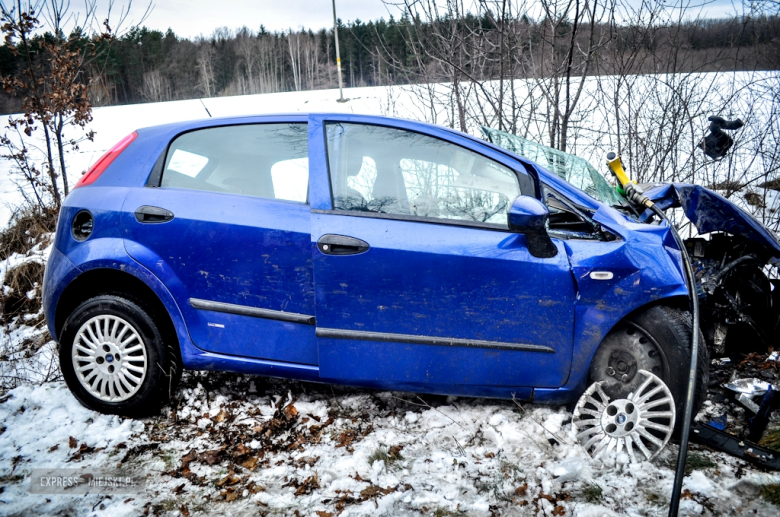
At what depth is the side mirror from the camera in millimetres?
2473

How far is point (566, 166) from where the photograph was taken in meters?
3.17

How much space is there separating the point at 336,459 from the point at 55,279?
1.97m

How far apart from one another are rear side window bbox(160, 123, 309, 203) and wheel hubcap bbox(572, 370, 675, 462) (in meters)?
1.89

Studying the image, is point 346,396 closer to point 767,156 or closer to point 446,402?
point 446,402

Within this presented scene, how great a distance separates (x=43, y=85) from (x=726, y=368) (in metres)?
8.64

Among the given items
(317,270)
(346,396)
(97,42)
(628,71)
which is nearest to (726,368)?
(346,396)

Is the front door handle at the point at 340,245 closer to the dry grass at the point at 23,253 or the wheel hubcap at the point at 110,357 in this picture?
the wheel hubcap at the point at 110,357

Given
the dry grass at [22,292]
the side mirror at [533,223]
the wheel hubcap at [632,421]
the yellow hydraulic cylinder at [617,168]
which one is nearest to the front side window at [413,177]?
the side mirror at [533,223]

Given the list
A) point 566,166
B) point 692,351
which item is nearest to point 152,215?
point 566,166

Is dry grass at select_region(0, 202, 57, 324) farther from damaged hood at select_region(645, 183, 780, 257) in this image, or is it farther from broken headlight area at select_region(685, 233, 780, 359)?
broken headlight area at select_region(685, 233, 780, 359)

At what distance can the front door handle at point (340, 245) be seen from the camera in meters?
2.66

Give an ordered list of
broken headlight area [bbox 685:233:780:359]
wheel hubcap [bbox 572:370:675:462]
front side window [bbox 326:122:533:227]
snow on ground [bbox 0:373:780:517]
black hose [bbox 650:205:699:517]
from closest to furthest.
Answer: black hose [bbox 650:205:699:517] < snow on ground [bbox 0:373:780:517] < wheel hubcap [bbox 572:370:675:462] < front side window [bbox 326:122:533:227] < broken headlight area [bbox 685:233:780:359]

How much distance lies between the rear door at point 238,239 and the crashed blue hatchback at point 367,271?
0.01 m

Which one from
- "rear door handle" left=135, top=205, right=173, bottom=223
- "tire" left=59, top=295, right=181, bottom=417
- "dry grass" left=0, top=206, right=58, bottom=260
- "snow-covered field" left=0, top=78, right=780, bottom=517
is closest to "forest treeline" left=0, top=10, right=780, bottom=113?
"dry grass" left=0, top=206, right=58, bottom=260
